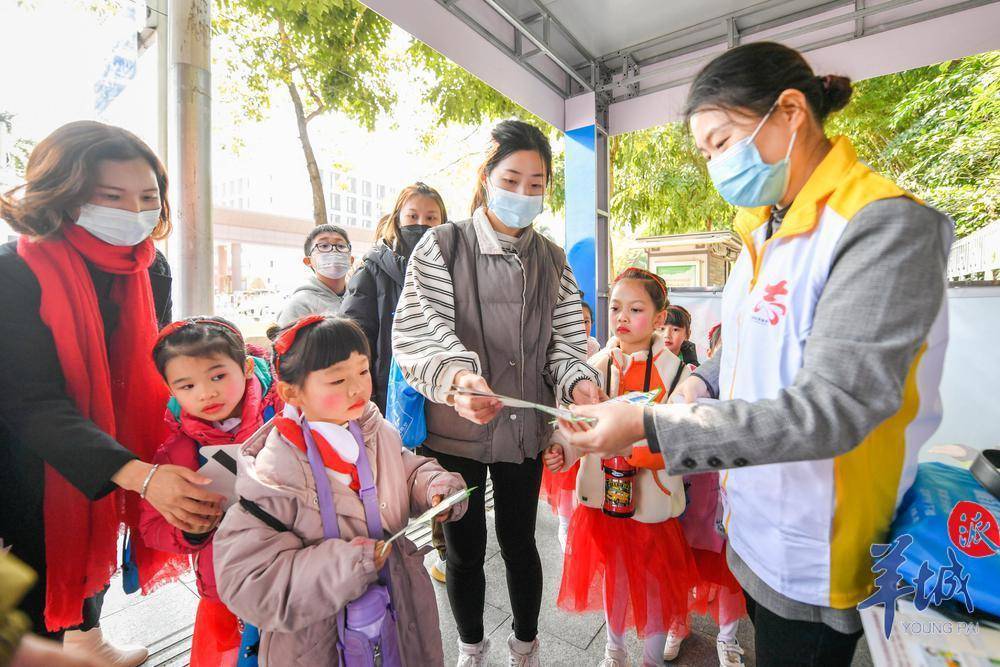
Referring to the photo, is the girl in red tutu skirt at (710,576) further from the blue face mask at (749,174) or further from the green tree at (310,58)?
the green tree at (310,58)

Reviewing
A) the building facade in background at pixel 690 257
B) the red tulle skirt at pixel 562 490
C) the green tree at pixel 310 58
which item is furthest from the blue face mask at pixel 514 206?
the green tree at pixel 310 58

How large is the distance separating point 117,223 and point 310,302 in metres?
1.43

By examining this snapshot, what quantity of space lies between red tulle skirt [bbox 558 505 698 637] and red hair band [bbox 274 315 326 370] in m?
1.32

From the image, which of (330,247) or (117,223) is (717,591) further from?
(330,247)

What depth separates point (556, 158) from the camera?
8961 millimetres

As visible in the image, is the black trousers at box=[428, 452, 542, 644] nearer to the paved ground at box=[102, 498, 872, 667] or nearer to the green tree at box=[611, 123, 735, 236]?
the paved ground at box=[102, 498, 872, 667]

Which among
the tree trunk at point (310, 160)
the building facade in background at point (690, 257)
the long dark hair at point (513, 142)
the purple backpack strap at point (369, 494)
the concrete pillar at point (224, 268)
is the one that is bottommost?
the purple backpack strap at point (369, 494)

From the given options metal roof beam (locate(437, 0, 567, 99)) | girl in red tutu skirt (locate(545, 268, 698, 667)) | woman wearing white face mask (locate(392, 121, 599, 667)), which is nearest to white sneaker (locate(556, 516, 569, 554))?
girl in red tutu skirt (locate(545, 268, 698, 667))

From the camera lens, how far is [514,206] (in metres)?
1.60

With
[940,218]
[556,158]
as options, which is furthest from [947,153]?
[940,218]

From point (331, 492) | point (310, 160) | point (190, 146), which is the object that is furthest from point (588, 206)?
point (331, 492)

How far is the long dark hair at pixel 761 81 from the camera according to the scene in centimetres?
96

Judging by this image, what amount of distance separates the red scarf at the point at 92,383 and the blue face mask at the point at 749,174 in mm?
1714

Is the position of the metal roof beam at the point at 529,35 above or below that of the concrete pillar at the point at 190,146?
above
